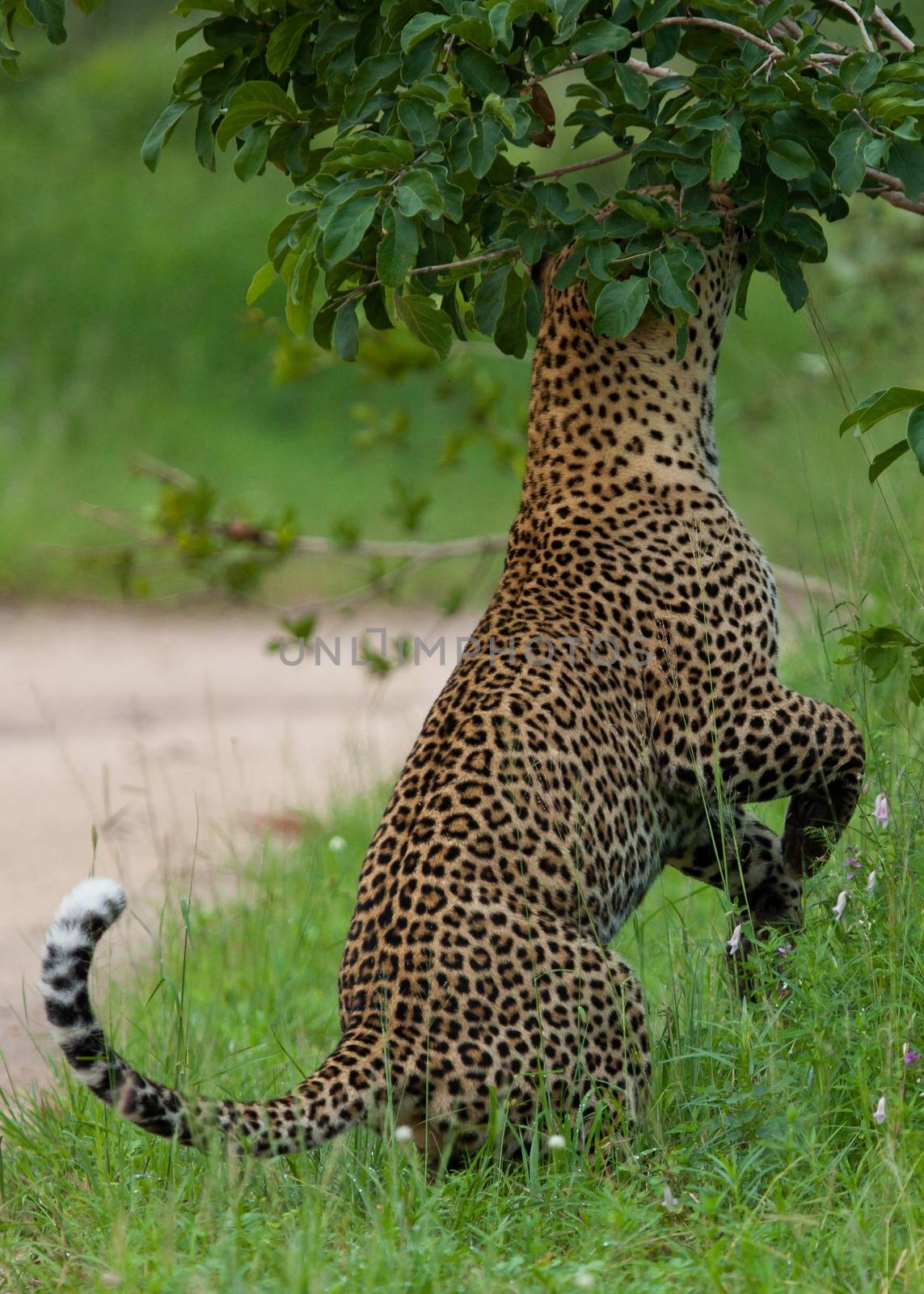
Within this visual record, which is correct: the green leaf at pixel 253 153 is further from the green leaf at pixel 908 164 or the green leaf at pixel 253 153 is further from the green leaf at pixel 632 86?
the green leaf at pixel 908 164

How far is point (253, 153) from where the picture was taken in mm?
3170

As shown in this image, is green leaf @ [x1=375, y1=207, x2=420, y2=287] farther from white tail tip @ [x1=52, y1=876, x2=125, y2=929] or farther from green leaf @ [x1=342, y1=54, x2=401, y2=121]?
white tail tip @ [x1=52, y1=876, x2=125, y2=929]

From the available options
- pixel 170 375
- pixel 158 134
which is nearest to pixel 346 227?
pixel 158 134

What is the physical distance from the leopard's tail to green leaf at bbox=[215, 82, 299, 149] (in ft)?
4.60

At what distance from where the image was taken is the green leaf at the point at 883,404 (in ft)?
8.69

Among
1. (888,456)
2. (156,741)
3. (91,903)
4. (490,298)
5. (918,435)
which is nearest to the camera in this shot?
(91,903)

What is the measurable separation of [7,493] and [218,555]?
19.3 ft

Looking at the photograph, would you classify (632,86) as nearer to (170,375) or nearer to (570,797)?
(570,797)

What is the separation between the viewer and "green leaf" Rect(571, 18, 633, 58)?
2.87 meters

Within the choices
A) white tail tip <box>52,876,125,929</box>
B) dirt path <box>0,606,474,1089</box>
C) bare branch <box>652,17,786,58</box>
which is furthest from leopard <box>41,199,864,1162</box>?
dirt path <box>0,606,474,1089</box>

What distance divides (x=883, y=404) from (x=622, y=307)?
1.93ft

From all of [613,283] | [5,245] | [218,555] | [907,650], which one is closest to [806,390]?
[218,555]

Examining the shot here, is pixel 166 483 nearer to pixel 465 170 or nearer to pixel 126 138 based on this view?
pixel 465 170

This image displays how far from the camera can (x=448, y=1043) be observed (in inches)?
A: 109
